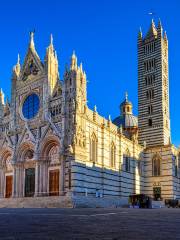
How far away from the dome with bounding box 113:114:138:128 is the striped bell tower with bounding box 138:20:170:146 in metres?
6.02

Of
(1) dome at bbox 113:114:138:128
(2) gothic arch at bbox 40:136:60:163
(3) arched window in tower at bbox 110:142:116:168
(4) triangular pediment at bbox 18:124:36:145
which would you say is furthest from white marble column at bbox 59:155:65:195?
(1) dome at bbox 113:114:138:128

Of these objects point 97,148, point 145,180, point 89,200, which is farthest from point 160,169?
point 89,200

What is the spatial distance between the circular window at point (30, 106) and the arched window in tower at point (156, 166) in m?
19.5

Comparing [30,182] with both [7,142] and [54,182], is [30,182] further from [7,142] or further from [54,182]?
[7,142]

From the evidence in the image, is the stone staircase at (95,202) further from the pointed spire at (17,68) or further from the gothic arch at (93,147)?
the pointed spire at (17,68)

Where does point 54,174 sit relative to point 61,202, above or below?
above

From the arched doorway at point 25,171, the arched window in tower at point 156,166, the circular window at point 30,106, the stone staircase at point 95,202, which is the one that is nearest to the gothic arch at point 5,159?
the arched doorway at point 25,171

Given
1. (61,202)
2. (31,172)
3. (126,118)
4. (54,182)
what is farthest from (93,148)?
(126,118)

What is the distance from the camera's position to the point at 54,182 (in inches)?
1474

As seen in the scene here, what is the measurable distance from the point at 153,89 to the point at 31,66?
62.8 ft

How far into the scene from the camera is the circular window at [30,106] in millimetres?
41750

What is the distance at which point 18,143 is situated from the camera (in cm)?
4144

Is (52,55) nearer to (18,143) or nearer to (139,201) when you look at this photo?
(18,143)

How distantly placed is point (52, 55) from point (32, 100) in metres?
6.03
